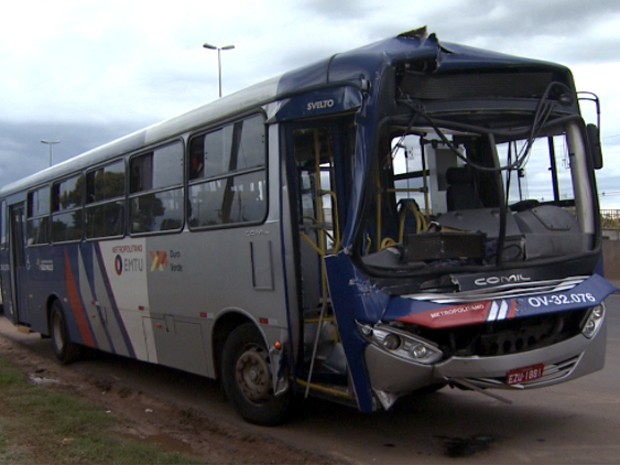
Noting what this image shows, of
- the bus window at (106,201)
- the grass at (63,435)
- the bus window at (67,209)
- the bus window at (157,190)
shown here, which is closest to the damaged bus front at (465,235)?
the grass at (63,435)

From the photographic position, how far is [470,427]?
659cm

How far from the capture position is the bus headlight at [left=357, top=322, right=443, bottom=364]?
17.5ft

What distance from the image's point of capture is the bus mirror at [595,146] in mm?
6457

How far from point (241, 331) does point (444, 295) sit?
2314 mm

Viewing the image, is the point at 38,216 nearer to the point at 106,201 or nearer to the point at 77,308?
the point at 77,308

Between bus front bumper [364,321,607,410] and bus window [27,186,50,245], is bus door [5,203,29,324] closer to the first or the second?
bus window [27,186,50,245]

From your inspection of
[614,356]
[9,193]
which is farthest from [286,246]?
[9,193]

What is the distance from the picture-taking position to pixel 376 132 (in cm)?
545

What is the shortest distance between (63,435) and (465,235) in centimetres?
385

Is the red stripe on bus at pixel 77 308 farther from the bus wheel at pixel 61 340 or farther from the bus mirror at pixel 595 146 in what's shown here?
the bus mirror at pixel 595 146

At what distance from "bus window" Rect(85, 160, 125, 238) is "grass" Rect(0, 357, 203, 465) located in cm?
222

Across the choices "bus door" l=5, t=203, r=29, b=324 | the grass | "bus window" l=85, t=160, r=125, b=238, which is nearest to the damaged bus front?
the grass

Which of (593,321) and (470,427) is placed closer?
(593,321)

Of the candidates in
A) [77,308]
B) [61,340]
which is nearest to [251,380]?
[77,308]
